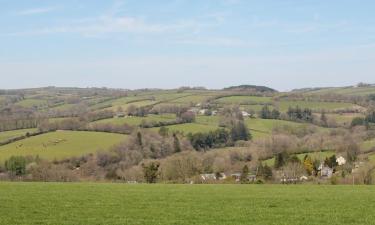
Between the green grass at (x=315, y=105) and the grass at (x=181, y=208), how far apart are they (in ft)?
358

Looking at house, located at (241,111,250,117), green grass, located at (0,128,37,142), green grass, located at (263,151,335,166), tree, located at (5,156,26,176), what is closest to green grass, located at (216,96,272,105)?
house, located at (241,111,250,117)

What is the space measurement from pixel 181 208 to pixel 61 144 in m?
71.2

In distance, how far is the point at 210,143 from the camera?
10400 cm

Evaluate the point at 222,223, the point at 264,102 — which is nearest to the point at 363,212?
the point at 222,223

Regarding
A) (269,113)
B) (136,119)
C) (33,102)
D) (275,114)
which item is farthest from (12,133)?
(33,102)

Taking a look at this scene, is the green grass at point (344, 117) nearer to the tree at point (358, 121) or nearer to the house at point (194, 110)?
the tree at point (358, 121)

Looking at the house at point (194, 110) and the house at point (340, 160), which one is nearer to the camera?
the house at point (340, 160)

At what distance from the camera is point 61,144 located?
90.5m

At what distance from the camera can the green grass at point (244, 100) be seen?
486ft

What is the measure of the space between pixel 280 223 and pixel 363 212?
206 inches

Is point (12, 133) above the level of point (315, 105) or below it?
below

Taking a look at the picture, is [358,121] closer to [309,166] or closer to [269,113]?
[269,113]

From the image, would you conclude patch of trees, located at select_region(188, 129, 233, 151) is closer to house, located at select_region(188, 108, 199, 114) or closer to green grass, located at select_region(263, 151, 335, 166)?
green grass, located at select_region(263, 151, 335, 166)

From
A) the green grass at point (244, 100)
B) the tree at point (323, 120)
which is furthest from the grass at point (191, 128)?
the green grass at point (244, 100)
